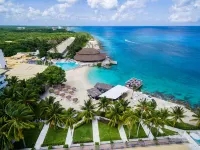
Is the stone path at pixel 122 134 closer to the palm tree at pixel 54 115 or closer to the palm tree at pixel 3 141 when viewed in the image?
the palm tree at pixel 54 115

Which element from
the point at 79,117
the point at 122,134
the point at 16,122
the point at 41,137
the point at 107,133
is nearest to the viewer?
the point at 16,122

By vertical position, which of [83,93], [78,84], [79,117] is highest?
[79,117]

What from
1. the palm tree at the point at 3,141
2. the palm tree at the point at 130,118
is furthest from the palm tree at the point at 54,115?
the palm tree at the point at 130,118

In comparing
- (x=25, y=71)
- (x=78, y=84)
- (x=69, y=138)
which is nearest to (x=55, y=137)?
(x=69, y=138)

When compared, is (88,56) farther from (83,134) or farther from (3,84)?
(83,134)

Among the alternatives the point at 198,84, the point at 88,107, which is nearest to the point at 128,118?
the point at 88,107

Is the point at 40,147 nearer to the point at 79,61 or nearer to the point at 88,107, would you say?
the point at 88,107
